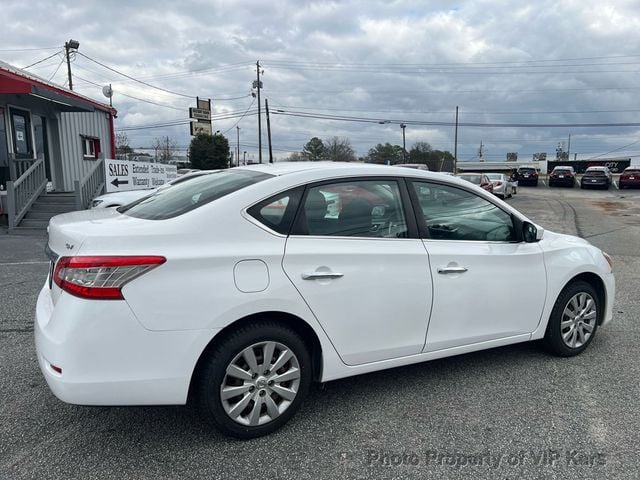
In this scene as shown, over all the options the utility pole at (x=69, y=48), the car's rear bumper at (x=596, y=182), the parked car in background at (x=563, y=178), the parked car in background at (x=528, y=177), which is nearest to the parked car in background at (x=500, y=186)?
the car's rear bumper at (x=596, y=182)

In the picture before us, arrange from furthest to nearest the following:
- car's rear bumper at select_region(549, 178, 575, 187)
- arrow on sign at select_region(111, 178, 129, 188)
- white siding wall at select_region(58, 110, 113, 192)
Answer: car's rear bumper at select_region(549, 178, 575, 187), white siding wall at select_region(58, 110, 113, 192), arrow on sign at select_region(111, 178, 129, 188)

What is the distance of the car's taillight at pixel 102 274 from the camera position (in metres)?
2.46

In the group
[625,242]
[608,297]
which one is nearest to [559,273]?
[608,297]

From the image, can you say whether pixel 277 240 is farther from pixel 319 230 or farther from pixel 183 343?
pixel 183 343

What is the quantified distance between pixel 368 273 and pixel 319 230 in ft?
1.31

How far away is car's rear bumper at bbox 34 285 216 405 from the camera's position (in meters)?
2.45

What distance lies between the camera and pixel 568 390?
353 cm

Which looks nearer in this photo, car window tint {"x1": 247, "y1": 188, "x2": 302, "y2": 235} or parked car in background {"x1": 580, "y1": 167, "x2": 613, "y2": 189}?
car window tint {"x1": 247, "y1": 188, "x2": 302, "y2": 235}

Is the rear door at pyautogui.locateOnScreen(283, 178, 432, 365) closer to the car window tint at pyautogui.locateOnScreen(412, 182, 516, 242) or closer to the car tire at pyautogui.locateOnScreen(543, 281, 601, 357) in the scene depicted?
the car window tint at pyautogui.locateOnScreen(412, 182, 516, 242)

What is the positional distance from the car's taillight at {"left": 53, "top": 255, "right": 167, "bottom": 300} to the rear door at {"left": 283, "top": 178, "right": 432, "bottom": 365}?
78 cm

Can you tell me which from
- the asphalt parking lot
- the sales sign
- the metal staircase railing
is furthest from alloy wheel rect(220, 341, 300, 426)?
the sales sign

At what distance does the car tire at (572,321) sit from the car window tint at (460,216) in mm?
750

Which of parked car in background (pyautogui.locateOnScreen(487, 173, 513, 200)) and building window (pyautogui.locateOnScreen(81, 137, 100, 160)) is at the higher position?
building window (pyautogui.locateOnScreen(81, 137, 100, 160))

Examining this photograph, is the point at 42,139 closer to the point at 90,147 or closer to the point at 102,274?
the point at 90,147
